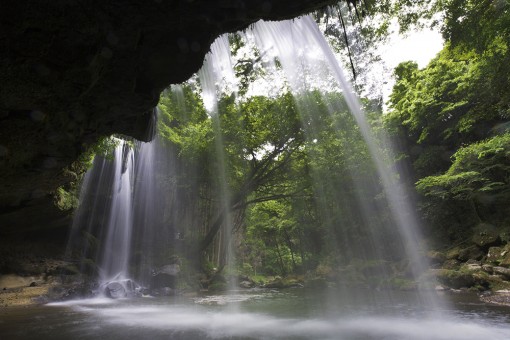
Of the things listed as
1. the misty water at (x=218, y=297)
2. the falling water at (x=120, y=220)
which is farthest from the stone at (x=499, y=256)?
the falling water at (x=120, y=220)

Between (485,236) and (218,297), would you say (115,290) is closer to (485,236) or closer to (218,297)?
(218,297)

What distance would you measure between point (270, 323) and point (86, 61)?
23.1 ft

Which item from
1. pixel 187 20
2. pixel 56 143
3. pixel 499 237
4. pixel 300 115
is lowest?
pixel 499 237

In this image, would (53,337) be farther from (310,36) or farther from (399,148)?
(399,148)

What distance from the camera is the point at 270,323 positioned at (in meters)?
7.75

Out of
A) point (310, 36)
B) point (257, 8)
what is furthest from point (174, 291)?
point (257, 8)

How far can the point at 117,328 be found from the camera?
716 cm

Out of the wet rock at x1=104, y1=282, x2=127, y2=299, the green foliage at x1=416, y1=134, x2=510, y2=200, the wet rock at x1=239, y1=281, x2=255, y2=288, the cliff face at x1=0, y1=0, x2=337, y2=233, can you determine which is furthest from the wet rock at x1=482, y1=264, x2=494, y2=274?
the wet rock at x1=104, y1=282, x2=127, y2=299

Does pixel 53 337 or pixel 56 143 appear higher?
pixel 56 143

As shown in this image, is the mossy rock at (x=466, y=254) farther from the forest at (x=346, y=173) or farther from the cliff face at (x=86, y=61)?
the cliff face at (x=86, y=61)

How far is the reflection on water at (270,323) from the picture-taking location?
627 centimetres

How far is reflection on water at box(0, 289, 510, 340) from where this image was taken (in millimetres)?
6266

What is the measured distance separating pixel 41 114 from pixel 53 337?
4.52 meters

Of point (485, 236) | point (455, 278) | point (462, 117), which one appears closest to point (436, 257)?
point (485, 236)
